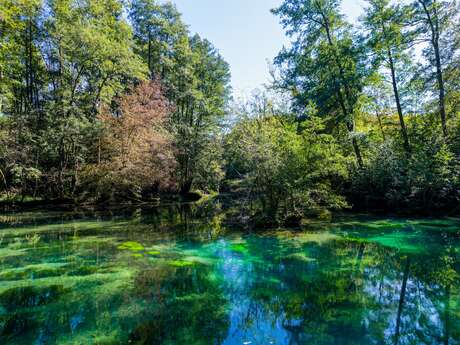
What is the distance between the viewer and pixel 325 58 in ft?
54.9

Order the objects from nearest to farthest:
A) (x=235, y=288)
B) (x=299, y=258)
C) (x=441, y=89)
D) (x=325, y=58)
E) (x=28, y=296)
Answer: (x=28, y=296), (x=235, y=288), (x=299, y=258), (x=441, y=89), (x=325, y=58)

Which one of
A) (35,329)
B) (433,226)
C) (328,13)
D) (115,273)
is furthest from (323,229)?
(328,13)

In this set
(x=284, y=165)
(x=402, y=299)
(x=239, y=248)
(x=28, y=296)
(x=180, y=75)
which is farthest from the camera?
(x=180, y=75)

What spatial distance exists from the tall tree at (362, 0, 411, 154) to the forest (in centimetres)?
6

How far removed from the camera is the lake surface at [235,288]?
3.88 metres

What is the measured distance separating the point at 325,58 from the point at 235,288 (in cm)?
1523

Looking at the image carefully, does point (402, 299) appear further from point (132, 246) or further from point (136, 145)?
point (136, 145)

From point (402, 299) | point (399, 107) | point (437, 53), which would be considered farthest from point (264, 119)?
point (437, 53)

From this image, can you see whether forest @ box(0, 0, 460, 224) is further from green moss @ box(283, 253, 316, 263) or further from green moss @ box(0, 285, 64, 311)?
green moss @ box(0, 285, 64, 311)

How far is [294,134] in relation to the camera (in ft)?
36.1

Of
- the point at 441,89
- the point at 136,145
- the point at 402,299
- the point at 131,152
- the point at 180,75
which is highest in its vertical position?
the point at 180,75

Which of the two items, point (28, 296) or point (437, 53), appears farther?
point (437, 53)

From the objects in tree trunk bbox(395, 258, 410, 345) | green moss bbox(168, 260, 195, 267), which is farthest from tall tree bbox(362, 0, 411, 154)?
green moss bbox(168, 260, 195, 267)

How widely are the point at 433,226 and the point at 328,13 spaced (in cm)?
1270
